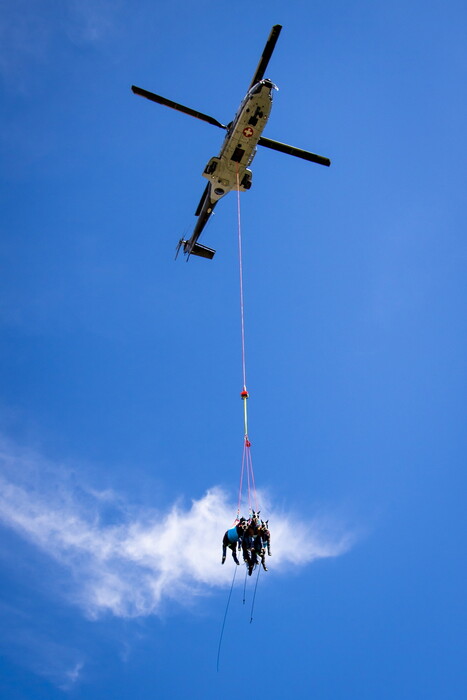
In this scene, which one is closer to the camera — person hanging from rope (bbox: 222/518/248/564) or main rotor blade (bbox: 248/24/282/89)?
person hanging from rope (bbox: 222/518/248/564)

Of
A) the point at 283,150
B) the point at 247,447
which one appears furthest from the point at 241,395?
the point at 283,150

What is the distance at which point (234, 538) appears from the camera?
1105 centimetres

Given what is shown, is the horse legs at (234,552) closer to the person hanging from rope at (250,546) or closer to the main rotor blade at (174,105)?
the person hanging from rope at (250,546)

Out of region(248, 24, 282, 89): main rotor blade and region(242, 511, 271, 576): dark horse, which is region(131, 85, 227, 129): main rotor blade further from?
region(242, 511, 271, 576): dark horse

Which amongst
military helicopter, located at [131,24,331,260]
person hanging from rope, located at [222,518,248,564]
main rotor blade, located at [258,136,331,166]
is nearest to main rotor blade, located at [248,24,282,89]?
military helicopter, located at [131,24,331,260]

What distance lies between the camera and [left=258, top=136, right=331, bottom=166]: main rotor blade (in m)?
15.6

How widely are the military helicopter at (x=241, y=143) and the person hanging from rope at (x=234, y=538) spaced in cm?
978

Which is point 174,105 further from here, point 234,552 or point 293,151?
point 234,552

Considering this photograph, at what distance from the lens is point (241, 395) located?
464 inches

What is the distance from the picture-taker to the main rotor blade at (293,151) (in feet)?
51.1

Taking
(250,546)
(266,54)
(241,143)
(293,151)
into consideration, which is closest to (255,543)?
(250,546)

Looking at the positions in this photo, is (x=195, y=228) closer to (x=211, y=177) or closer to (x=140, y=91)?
(x=211, y=177)

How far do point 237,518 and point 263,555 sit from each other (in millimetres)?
962

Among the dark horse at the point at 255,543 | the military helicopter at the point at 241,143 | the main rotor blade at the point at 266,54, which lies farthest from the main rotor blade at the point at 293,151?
the dark horse at the point at 255,543
